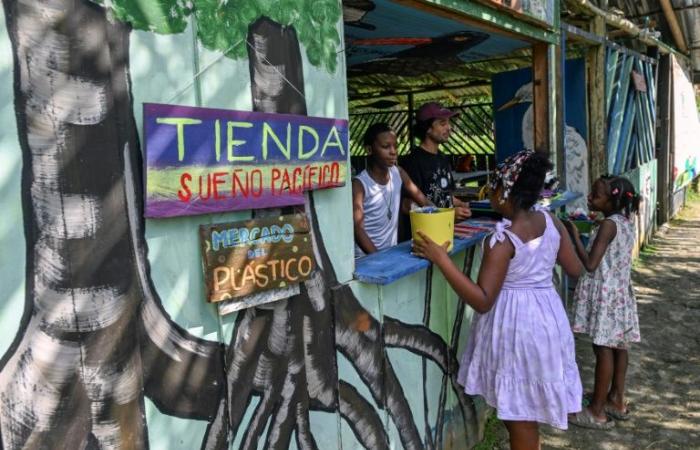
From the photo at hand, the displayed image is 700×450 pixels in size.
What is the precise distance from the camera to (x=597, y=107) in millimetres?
5953

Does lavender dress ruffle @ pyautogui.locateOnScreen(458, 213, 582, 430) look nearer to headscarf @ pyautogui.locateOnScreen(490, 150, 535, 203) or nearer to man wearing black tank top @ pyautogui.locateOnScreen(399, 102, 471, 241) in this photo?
headscarf @ pyautogui.locateOnScreen(490, 150, 535, 203)

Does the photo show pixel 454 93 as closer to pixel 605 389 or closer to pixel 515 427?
pixel 605 389

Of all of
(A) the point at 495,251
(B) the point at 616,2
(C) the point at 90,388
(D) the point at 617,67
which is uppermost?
(B) the point at 616,2

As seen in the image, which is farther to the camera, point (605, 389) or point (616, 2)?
point (616, 2)

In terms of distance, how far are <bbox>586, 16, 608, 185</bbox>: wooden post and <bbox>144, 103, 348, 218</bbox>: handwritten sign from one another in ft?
15.4

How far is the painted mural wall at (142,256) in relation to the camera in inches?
50.3

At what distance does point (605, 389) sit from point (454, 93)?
26.4 feet

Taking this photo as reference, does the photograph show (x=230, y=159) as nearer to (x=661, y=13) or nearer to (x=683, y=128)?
(x=661, y=13)

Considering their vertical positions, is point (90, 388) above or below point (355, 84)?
below

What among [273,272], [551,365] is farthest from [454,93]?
[273,272]

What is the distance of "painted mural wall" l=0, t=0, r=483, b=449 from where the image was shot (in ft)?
4.19

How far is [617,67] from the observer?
696 centimetres

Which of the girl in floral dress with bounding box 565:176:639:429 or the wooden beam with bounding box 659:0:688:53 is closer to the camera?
the girl in floral dress with bounding box 565:176:639:429

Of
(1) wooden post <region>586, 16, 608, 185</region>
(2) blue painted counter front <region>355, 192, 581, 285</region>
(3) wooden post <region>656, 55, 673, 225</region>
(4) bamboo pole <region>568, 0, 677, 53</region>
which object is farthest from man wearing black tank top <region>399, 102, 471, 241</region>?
(3) wooden post <region>656, 55, 673, 225</region>
